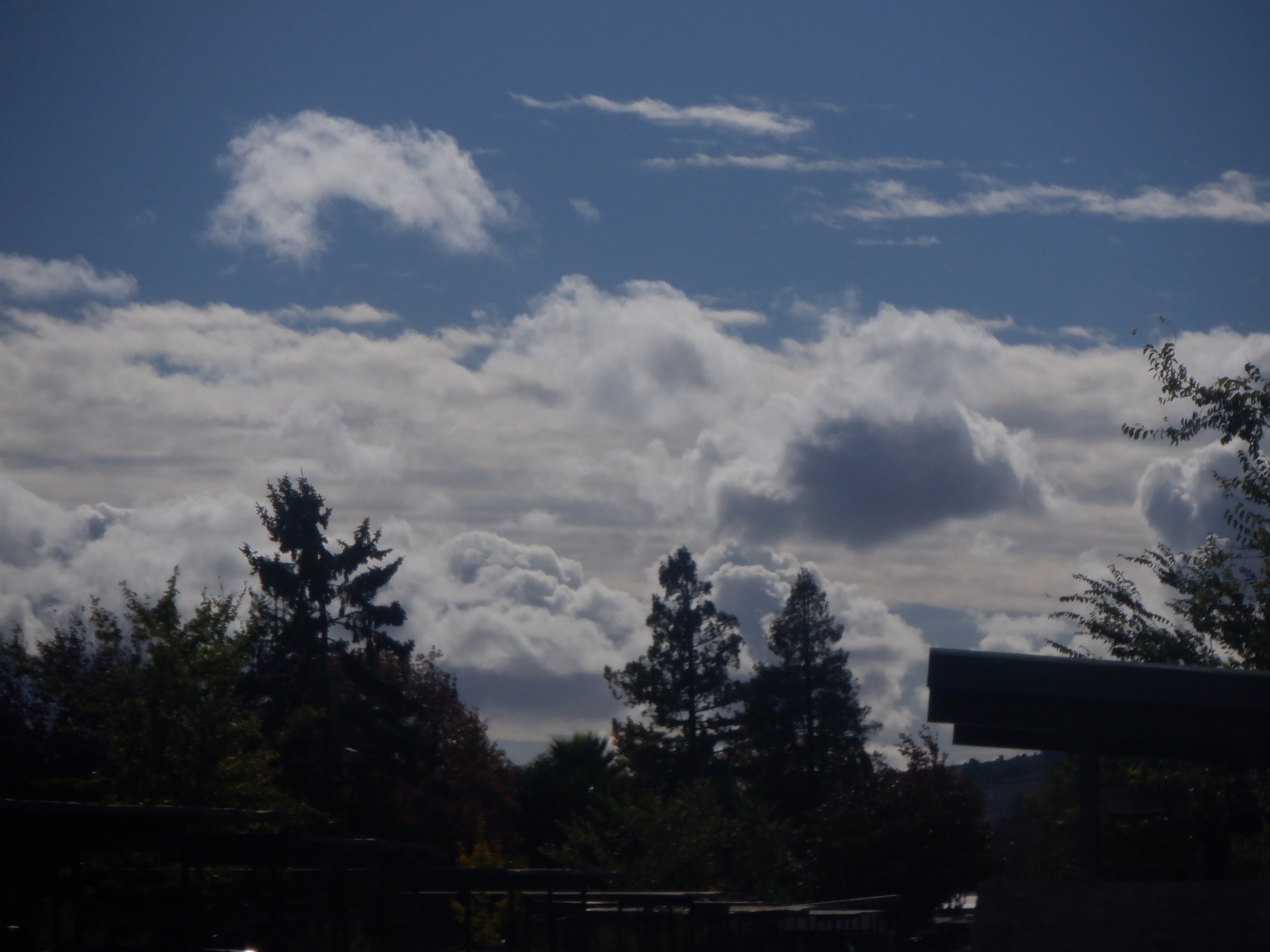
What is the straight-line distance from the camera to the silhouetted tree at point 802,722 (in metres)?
58.3

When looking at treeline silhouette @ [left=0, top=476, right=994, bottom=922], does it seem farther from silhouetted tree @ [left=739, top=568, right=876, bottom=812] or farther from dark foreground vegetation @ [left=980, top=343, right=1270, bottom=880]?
dark foreground vegetation @ [left=980, top=343, right=1270, bottom=880]

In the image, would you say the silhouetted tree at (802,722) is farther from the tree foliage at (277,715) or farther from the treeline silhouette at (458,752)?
the tree foliage at (277,715)

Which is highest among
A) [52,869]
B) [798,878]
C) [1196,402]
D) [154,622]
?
[1196,402]

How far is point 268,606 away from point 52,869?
2736cm

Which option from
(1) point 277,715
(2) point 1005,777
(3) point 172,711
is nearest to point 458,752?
(1) point 277,715

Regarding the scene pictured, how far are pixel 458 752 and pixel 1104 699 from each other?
4235cm

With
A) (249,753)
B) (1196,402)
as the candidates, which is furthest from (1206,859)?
(249,753)

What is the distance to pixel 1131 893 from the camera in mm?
8617

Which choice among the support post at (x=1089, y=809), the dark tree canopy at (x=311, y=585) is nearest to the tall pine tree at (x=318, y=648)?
the dark tree canopy at (x=311, y=585)

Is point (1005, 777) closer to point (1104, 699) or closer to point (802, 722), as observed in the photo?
point (802, 722)

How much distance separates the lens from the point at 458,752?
48844 mm

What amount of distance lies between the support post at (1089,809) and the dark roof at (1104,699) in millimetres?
117

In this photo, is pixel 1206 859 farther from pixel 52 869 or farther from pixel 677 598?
pixel 677 598

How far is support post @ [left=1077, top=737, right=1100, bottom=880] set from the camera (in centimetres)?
927
